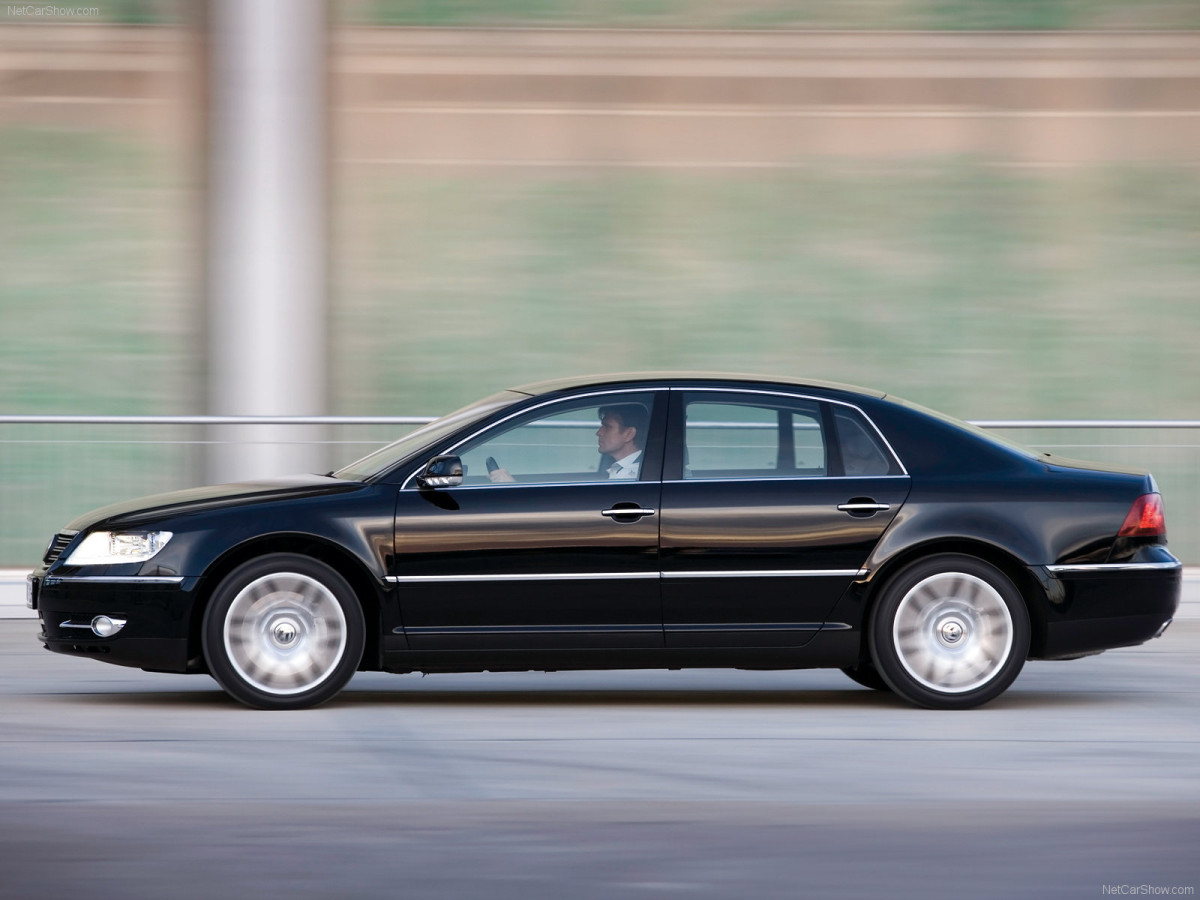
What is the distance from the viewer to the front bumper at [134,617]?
7.60 m

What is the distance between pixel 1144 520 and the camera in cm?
793

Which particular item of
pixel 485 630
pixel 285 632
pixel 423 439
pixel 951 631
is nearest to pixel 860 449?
pixel 951 631

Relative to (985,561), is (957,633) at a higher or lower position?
lower

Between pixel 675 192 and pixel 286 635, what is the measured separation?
680cm

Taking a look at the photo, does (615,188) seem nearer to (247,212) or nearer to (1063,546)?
(247,212)

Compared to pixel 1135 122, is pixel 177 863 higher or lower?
lower

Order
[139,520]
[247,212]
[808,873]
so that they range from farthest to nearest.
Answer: [247,212]
[139,520]
[808,873]

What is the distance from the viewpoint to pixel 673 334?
13.5m

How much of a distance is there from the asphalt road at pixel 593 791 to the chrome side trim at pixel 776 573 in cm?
59

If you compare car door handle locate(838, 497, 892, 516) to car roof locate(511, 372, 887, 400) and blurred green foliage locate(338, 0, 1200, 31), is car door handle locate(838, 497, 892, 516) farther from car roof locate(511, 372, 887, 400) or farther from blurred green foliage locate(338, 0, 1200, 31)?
blurred green foliage locate(338, 0, 1200, 31)

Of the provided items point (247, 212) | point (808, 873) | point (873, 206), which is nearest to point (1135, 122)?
point (873, 206)

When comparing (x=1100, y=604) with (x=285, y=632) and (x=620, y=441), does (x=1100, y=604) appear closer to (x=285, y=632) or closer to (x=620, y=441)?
(x=620, y=441)

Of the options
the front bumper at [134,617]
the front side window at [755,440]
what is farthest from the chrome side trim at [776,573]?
the front bumper at [134,617]

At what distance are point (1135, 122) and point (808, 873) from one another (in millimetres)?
10080
